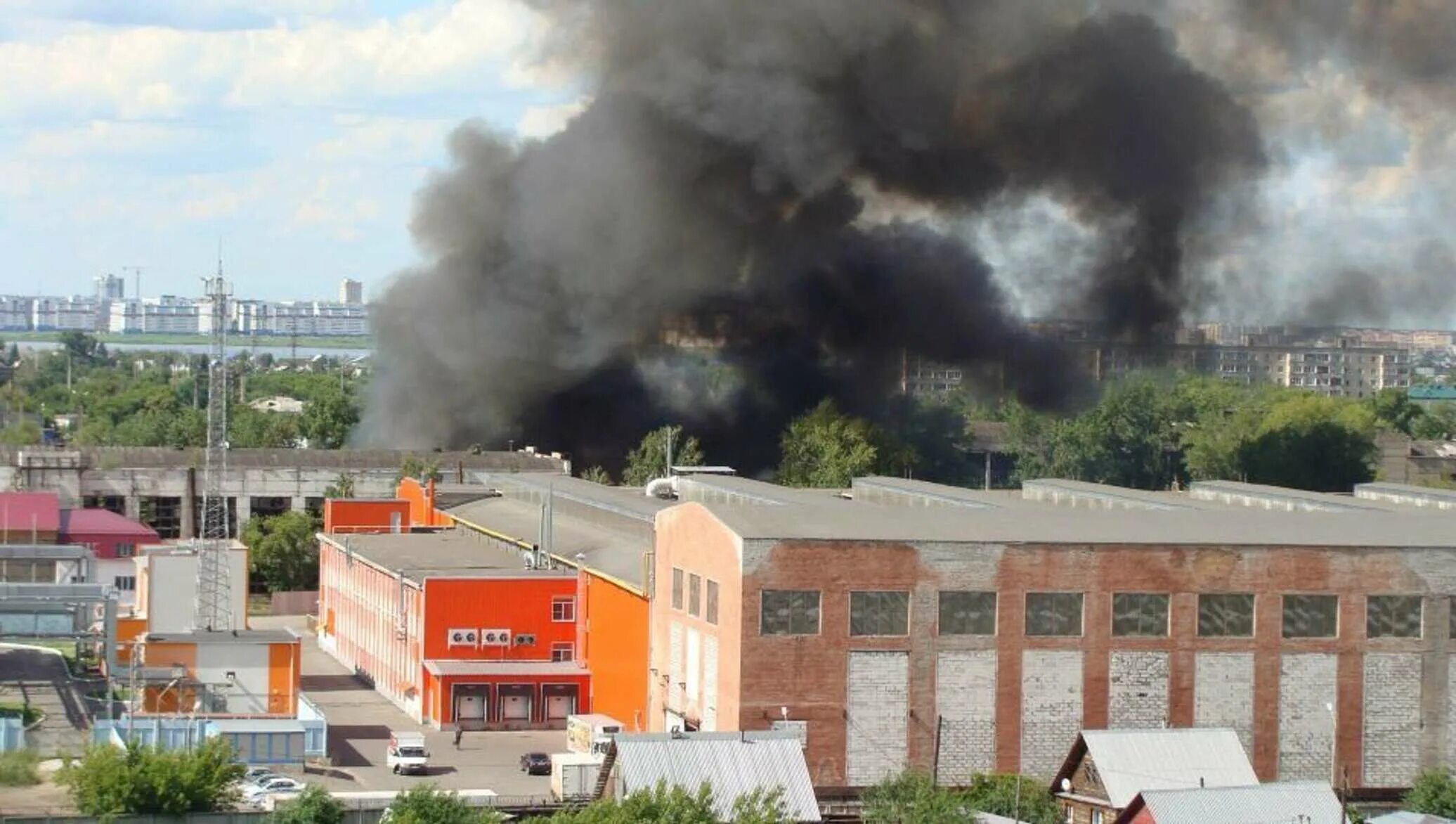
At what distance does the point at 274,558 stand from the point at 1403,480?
3356 centimetres

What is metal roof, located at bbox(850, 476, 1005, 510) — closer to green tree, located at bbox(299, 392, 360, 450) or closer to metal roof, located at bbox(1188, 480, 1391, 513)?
metal roof, located at bbox(1188, 480, 1391, 513)

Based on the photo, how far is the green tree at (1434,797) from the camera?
23.4 m

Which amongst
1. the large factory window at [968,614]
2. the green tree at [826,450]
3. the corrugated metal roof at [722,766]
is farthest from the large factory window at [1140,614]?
the green tree at [826,450]

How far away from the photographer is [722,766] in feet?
70.5

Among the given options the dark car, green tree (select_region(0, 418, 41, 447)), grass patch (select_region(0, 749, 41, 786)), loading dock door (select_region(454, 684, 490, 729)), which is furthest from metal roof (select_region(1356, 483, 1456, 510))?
green tree (select_region(0, 418, 41, 447))

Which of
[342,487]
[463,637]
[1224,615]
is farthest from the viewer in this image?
[342,487]

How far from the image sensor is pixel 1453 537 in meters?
25.9

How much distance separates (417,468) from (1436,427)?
53.2 metres

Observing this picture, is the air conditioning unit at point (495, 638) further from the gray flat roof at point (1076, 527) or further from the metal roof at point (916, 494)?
the gray flat roof at point (1076, 527)

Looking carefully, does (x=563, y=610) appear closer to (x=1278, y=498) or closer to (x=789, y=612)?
(x=789, y=612)

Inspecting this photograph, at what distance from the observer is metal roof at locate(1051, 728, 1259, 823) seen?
22328 millimetres

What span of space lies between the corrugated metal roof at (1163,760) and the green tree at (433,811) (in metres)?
5.71

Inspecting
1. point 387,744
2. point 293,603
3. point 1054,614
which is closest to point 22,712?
point 387,744

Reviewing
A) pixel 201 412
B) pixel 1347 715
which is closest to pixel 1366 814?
pixel 1347 715
